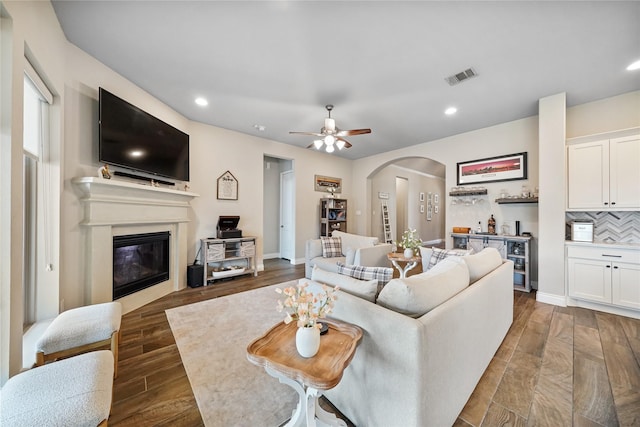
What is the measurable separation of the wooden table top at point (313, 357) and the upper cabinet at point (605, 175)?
391 centimetres

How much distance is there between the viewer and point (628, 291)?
8.86 feet

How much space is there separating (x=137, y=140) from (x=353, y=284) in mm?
3171

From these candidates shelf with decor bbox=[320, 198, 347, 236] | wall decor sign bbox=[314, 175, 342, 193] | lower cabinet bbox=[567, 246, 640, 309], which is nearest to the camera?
lower cabinet bbox=[567, 246, 640, 309]

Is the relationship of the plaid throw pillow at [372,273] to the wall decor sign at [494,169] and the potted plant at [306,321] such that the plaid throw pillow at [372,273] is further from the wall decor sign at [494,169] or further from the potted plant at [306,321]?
the wall decor sign at [494,169]

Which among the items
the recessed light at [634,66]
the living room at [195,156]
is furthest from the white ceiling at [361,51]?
the living room at [195,156]

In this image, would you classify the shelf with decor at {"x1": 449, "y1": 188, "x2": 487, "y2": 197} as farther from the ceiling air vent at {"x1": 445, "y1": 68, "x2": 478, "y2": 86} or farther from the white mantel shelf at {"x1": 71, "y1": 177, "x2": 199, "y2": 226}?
the white mantel shelf at {"x1": 71, "y1": 177, "x2": 199, "y2": 226}

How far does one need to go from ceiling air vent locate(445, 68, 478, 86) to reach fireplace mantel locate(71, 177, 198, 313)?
3.96 metres

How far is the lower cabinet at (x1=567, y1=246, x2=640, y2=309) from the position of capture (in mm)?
2682

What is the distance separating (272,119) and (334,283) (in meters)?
3.27

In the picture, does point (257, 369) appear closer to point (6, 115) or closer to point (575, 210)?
point (6, 115)

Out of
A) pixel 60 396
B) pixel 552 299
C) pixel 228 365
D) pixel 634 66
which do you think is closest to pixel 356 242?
pixel 228 365

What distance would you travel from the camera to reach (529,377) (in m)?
1.73

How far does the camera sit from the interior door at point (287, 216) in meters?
5.61

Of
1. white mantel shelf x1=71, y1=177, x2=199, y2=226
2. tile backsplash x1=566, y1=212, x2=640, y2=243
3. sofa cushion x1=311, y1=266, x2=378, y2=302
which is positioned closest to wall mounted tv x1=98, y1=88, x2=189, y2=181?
white mantel shelf x1=71, y1=177, x2=199, y2=226
